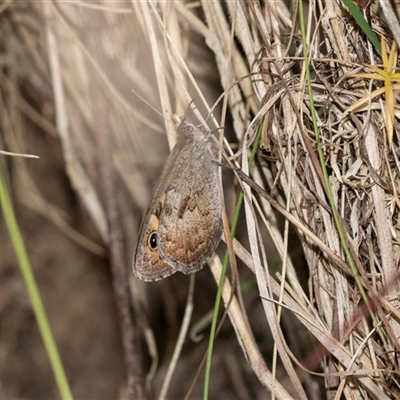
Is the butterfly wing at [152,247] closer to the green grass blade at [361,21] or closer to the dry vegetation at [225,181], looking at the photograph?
the dry vegetation at [225,181]

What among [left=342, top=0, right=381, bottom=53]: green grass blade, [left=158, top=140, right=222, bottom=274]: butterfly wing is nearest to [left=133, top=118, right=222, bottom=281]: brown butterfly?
[left=158, top=140, right=222, bottom=274]: butterfly wing

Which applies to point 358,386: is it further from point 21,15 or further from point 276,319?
point 21,15

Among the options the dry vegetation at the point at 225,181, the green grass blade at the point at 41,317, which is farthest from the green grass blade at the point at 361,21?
the green grass blade at the point at 41,317

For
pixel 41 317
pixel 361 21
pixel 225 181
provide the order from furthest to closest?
pixel 225 181
pixel 361 21
pixel 41 317

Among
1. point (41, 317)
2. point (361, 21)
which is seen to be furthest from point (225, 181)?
point (41, 317)

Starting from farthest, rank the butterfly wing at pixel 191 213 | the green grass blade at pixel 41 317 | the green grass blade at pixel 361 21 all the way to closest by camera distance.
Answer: the butterfly wing at pixel 191 213 → the green grass blade at pixel 361 21 → the green grass blade at pixel 41 317

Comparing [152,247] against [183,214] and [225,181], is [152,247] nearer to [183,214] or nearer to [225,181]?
[183,214]

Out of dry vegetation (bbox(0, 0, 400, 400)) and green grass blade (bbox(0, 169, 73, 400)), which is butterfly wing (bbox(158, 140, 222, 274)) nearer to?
dry vegetation (bbox(0, 0, 400, 400))

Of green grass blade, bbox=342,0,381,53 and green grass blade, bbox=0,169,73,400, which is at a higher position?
Result: green grass blade, bbox=342,0,381,53
